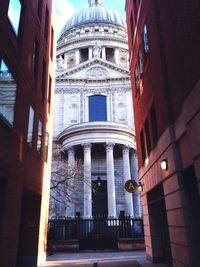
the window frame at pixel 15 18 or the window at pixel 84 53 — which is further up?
the window at pixel 84 53

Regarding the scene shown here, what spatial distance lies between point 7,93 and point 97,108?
3080 centimetres

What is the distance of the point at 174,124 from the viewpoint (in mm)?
8906

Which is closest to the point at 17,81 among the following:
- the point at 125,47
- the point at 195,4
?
the point at 195,4

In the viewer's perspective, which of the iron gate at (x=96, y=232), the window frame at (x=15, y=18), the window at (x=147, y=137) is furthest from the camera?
the iron gate at (x=96, y=232)

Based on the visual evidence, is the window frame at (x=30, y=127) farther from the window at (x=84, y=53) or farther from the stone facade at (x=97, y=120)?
the window at (x=84, y=53)

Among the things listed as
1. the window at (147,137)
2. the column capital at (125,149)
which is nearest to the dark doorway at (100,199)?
the column capital at (125,149)

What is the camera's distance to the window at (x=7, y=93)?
31.9ft

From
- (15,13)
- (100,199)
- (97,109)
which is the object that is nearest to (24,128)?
(15,13)

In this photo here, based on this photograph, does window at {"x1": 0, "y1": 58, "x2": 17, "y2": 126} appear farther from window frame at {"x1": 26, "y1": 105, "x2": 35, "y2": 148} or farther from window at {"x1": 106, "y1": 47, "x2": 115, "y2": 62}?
window at {"x1": 106, "y1": 47, "x2": 115, "y2": 62}

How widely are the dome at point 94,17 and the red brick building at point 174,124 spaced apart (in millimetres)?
61465

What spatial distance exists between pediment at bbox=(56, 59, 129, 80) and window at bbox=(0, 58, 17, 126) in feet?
108

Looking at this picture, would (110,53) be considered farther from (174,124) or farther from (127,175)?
(174,124)

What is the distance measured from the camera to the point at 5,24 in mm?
9891

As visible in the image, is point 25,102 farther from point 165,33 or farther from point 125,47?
point 125,47
